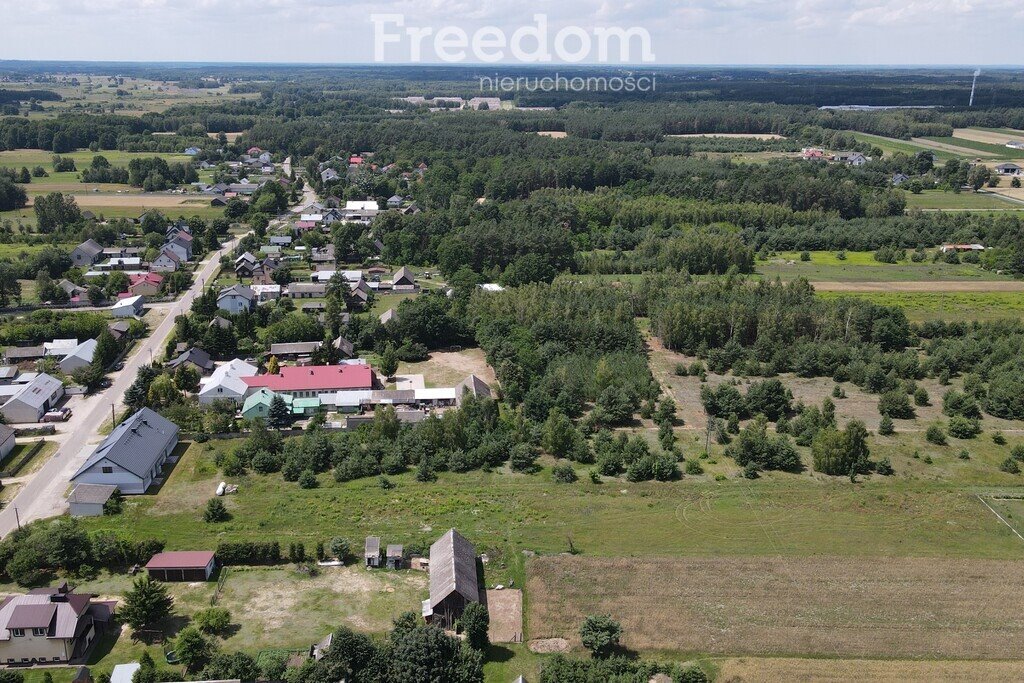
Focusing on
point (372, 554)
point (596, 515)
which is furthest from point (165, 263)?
point (596, 515)

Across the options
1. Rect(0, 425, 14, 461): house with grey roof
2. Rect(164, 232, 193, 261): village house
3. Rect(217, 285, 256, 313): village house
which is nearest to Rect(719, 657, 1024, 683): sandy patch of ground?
Rect(0, 425, 14, 461): house with grey roof

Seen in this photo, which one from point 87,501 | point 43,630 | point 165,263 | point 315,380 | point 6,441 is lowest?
point 87,501

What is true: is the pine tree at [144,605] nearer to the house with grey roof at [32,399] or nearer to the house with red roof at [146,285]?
the house with grey roof at [32,399]

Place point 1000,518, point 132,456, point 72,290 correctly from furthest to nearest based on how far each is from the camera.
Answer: point 72,290
point 132,456
point 1000,518

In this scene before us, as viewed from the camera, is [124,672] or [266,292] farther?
[266,292]

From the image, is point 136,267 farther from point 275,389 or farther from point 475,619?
point 475,619

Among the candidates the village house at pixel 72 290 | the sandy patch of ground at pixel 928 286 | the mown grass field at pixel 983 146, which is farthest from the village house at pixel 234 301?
the mown grass field at pixel 983 146

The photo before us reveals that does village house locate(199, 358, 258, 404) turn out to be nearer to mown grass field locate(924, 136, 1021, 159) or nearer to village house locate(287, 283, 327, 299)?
village house locate(287, 283, 327, 299)

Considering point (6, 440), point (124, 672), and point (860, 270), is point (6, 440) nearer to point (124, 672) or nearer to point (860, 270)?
point (124, 672)
